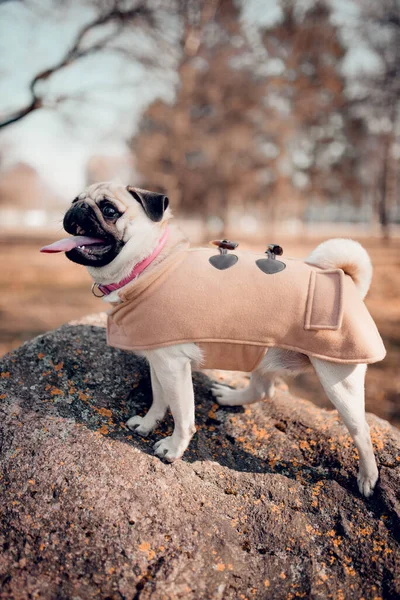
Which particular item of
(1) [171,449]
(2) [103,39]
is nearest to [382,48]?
(2) [103,39]

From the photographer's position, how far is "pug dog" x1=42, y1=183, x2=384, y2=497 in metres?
2.68

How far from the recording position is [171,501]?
A: 8.30ft

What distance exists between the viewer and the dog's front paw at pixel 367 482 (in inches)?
108

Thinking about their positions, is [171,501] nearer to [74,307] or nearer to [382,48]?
[74,307]

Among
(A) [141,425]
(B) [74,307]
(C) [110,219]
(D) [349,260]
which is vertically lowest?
(B) [74,307]

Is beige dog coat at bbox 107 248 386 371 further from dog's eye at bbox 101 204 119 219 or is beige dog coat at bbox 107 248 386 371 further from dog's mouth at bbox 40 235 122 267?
dog's eye at bbox 101 204 119 219

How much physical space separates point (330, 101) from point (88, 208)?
882 inches

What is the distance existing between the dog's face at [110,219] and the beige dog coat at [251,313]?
26 cm

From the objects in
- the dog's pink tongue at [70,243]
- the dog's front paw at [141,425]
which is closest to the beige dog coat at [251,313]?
the dog's pink tongue at [70,243]

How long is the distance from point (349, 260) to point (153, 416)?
1727 millimetres

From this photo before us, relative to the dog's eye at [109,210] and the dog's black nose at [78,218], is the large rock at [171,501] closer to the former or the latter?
the dog's black nose at [78,218]

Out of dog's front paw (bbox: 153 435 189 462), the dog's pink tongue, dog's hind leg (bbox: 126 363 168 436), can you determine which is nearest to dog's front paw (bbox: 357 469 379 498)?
dog's front paw (bbox: 153 435 189 462)

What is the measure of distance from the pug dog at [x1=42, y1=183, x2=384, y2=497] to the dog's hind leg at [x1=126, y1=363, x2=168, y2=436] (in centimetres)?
3

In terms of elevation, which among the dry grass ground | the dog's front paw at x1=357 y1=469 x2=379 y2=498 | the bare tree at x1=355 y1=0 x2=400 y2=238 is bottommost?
the dry grass ground
